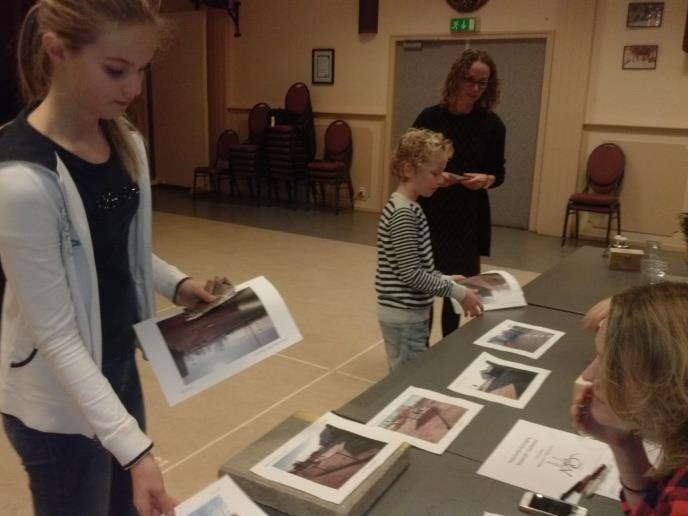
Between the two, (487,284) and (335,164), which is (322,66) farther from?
(487,284)

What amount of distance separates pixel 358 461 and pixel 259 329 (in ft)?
1.12

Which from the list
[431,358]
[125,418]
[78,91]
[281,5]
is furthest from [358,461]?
[281,5]

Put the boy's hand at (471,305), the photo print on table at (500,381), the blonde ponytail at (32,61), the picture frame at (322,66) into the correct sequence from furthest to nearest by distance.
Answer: the picture frame at (322,66), the boy's hand at (471,305), the photo print on table at (500,381), the blonde ponytail at (32,61)

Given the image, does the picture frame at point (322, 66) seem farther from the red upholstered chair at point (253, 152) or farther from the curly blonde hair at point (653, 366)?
the curly blonde hair at point (653, 366)

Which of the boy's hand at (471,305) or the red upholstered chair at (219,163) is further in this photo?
the red upholstered chair at (219,163)

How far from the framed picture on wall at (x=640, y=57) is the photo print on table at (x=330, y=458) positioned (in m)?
5.62

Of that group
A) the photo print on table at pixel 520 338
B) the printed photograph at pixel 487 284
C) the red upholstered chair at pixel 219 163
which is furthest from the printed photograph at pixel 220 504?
the red upholstered chair at pixel 219 163

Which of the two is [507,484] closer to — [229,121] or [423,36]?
[423,36]

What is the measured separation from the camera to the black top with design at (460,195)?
2.82 metres

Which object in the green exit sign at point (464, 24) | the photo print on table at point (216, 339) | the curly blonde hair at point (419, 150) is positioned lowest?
the photo print on table at point (216, 339)

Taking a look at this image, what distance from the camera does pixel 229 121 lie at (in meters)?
8.73

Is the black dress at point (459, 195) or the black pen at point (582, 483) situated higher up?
the black dress at point (459, 195)

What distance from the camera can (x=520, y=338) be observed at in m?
1.95

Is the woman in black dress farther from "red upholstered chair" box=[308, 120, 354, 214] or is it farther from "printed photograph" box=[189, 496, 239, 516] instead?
"red upholstered chair" box=[308, 120, 354, 214]
